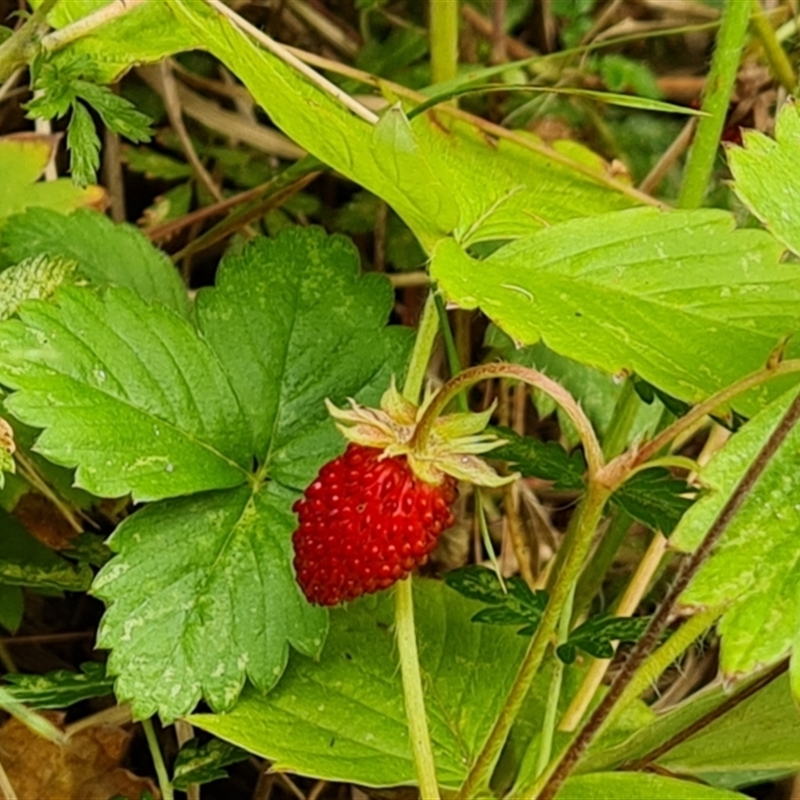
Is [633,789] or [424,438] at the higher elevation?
[424,438]

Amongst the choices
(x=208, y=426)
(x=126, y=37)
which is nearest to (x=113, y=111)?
(x=126, y=37)

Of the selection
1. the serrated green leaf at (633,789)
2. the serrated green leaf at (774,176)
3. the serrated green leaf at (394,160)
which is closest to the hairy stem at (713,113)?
the serrated green leaf at (394,160)

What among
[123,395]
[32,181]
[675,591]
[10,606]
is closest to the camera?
[675,591]

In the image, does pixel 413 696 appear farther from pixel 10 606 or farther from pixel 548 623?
pixel 10 606

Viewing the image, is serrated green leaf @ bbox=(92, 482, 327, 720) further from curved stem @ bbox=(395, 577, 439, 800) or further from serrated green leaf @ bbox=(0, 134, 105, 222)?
serrated green leaf @ bbox=(0, 134, 105, 222)

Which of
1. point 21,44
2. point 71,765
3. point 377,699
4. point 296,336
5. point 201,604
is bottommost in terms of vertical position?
point 71,765

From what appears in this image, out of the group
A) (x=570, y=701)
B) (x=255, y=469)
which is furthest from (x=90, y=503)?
(x=570, y=701)

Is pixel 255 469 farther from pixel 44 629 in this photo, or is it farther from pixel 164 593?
pixel 44 629
